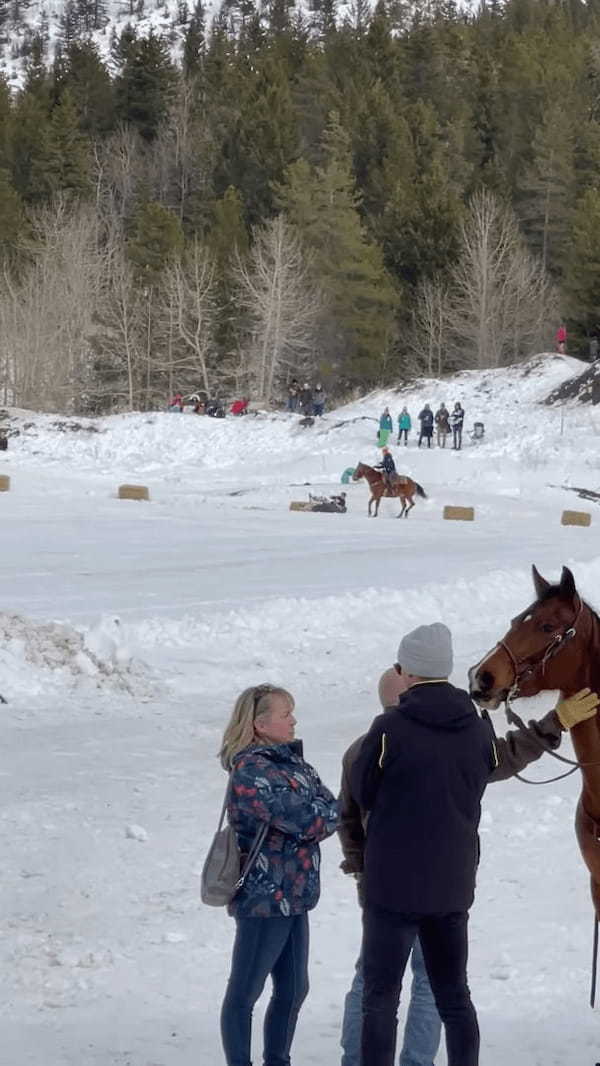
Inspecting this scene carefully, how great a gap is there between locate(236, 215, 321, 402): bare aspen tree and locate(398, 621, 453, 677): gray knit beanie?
5865 cm

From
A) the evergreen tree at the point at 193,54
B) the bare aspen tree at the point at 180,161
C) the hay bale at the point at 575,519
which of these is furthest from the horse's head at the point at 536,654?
the evergreen tree at the point at 193,54

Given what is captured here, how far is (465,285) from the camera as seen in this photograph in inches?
2549

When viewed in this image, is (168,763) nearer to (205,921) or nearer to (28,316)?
(205,921)

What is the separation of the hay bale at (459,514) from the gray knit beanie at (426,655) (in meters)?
28.9

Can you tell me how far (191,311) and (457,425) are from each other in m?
22.4

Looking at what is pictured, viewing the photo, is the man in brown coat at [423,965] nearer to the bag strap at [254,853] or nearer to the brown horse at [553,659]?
the brown horse at [553,659]

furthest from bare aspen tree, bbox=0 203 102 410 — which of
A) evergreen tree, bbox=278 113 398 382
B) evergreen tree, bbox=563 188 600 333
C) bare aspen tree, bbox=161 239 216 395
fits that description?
evergreen tree, bbox=563 188 600 333

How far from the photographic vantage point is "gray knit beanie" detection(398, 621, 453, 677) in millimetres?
4520

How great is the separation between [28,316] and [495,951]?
208 ft

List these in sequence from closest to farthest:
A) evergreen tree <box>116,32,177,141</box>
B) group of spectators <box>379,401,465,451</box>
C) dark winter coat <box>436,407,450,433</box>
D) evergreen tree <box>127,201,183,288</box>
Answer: group of spectators <box>379,401,465,451</box> → dark winter coat <box>436,407,450,433</box> → evergreen tree <box>127,201,183,288</box> → evergreen tree <box>116,32,177,141</box>

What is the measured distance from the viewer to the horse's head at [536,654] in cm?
519

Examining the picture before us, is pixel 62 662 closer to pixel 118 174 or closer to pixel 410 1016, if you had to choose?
pixel 410 1016

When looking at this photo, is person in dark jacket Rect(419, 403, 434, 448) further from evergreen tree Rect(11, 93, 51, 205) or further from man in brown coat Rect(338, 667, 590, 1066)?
man in brown coat Rect(338, 667, 590, 1066)

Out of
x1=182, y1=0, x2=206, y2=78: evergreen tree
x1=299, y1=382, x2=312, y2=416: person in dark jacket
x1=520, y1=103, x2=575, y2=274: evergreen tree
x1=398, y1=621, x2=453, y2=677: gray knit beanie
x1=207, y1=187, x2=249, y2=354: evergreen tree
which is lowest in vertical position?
x1=398, y1=621, x2=453, y2=677: gray knit beanie
